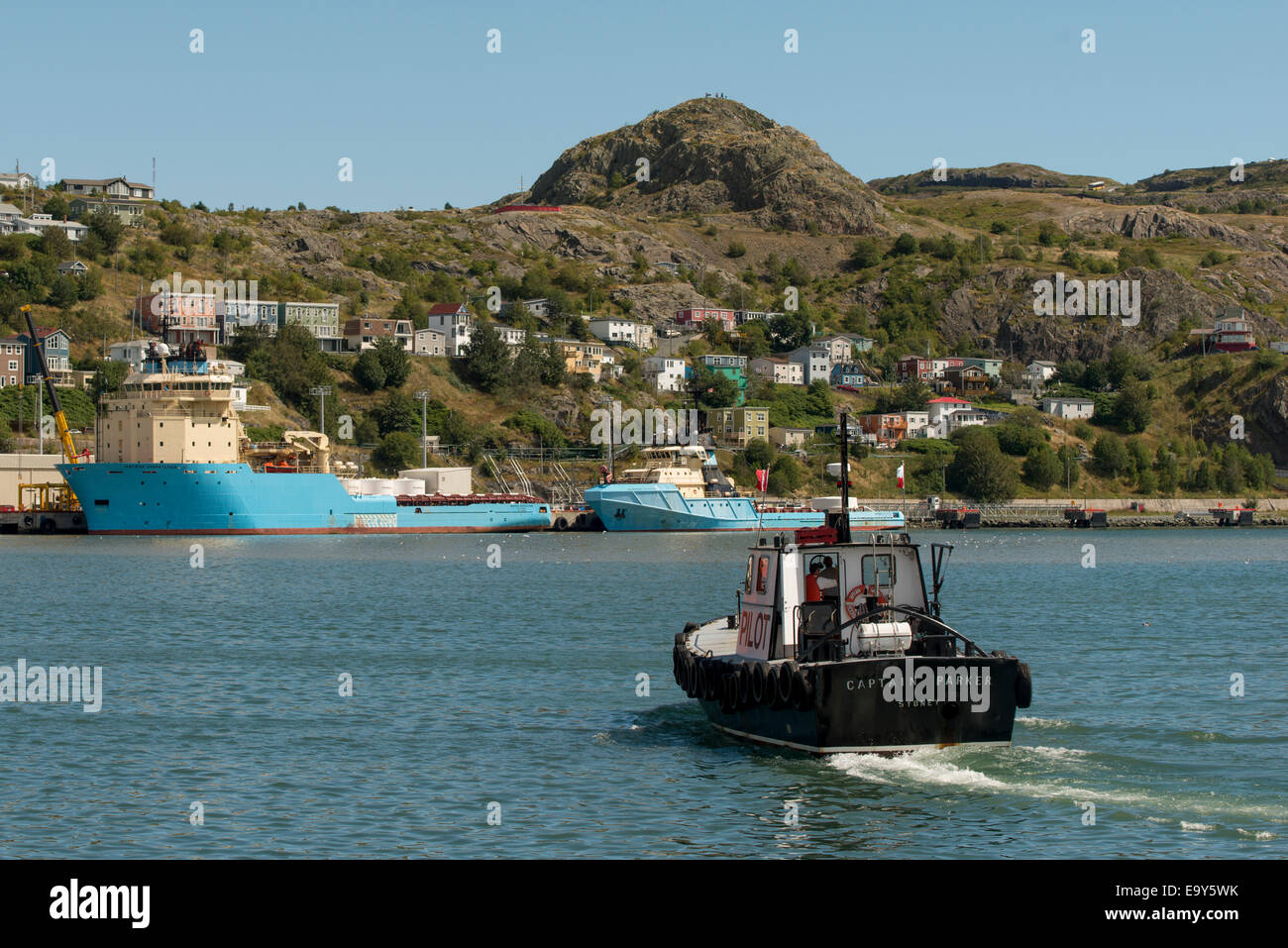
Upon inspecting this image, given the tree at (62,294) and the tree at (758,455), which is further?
the tree at (62,294)

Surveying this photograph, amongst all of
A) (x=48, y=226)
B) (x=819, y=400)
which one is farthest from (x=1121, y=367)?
(x=48, y=226)

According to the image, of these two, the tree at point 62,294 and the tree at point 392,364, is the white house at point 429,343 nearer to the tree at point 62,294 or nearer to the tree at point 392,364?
the tree at point 392,364

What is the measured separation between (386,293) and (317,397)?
54.3 metres

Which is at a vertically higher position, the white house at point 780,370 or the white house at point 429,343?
the white house at point 429,343

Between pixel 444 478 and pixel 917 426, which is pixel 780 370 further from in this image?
pixel 444 478

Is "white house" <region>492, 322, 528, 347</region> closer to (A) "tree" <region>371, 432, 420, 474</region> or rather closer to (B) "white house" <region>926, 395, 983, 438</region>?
(A) "tree" <region>371, 432, 420, 474</region>

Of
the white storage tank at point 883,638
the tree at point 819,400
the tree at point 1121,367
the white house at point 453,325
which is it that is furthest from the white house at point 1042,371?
the white storage tank at point 883,638

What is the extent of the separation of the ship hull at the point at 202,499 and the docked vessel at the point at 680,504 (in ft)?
74.5

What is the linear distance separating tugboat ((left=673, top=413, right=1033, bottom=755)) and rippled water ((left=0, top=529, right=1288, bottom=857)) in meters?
0.50

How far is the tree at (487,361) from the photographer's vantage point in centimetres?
15588

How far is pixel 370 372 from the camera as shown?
146625 millimetres

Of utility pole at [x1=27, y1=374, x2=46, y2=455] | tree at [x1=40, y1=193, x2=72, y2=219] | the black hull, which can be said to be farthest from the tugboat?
tree at [x1=40, y1=193, x2=72, y2=219]
